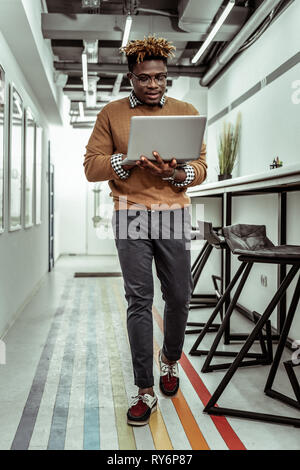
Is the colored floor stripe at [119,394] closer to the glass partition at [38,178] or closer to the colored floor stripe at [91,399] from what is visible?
the colored floor stripe at [91,399]

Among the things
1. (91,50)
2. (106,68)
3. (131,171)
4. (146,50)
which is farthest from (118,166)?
(106,68)

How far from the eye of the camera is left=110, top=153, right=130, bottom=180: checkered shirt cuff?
6.40 ft

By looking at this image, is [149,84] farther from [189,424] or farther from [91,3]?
[91,3]

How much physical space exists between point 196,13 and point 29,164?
2.21 metres

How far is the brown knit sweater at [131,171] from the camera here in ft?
6.60

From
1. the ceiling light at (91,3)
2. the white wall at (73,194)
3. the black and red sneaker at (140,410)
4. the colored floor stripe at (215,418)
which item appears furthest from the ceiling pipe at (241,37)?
the white wall at (73,194)

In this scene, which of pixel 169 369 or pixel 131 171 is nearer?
pixel 131 171

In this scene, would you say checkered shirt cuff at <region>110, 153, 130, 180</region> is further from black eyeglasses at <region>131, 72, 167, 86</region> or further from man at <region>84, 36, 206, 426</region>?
black eyeglasses at <region>131, 72, 167, 86</region>

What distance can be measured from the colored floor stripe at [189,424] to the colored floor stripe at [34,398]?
0.62m

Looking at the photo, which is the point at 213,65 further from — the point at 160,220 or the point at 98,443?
the point at 98,443

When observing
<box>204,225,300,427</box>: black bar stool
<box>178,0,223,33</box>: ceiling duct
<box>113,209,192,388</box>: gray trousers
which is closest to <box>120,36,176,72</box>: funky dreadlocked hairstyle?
<box>113,209,192,388</box>: gray trousers

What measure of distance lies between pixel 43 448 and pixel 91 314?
8.10ft

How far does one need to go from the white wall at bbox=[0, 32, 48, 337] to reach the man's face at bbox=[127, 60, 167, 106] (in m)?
1.89

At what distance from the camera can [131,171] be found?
202cm
